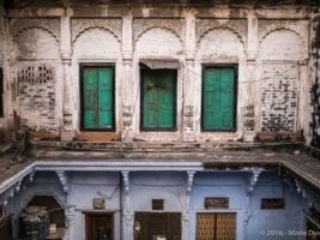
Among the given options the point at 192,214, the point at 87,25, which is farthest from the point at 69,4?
the point at 192,214

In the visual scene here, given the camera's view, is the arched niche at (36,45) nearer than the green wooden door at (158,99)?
Yes

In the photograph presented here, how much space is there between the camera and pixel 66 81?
875 centimetres

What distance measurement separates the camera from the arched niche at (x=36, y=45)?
8.69m

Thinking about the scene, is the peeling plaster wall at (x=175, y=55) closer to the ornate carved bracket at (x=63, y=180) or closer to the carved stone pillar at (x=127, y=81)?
the carved stone pillar at (x=127, y=81)

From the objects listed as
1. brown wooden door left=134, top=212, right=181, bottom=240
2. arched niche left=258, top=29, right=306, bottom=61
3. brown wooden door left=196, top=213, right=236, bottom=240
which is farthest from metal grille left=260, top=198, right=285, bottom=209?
arched niche left=258, top=29, right=306, bottom=61

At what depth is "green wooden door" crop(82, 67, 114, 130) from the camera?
8781 millimetres

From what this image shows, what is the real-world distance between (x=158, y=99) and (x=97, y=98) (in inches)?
51.6

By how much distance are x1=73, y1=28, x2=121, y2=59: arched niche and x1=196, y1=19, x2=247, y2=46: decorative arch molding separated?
1743 mm

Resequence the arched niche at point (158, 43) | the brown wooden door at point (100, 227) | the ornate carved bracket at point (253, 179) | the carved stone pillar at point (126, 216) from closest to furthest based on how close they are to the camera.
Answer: the ornate carved bracket at point (253, 179), the carved stone pillar at point (126, 216), the arched niche at point (158, 43), the brown wooden door at point (100, 227)

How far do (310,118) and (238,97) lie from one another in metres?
1.56

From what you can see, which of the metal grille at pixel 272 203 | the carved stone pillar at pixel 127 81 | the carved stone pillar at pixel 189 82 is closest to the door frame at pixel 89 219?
the carved stone pillar at pixel 127 81

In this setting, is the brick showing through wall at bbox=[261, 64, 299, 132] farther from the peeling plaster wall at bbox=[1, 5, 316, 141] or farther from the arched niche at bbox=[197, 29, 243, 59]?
the arched niche at bbox=[197, 29, 243, 59]

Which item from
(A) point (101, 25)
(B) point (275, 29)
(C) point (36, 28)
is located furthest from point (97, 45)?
(B) point (275, 29)

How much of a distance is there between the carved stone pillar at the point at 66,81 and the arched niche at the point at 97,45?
0.20 m
